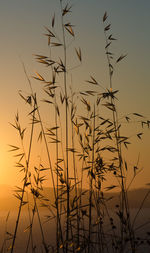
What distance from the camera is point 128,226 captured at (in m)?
3.14

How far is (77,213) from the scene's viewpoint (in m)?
3.30

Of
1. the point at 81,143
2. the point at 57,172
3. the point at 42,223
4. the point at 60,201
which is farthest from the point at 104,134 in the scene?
the point at 42,223

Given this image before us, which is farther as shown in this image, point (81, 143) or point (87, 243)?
point (81, 143)

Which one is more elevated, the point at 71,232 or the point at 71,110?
the point at 71,110

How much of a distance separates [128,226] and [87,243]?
457 millimetres

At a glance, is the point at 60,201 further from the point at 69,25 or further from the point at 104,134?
the point at 69,25

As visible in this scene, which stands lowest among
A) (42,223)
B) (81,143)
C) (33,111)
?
(42,223)

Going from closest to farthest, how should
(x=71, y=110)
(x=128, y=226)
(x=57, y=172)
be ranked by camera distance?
(x=128, y=226) < (x=57, y=172) < (x=71, y=110)

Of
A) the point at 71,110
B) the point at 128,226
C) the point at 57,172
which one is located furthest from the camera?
the point at 71,110

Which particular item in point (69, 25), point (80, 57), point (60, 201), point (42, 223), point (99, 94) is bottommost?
point (42, 223)

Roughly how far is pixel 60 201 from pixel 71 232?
0.34 m

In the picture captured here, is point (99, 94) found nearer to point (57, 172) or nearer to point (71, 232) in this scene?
point (57, 172)

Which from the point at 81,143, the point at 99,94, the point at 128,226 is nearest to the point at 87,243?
the point at 128,226

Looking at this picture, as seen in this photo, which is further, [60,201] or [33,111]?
[33,111]
